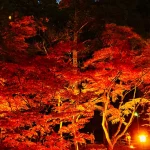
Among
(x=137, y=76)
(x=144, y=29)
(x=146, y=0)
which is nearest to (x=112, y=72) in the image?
(x=137, y=76)

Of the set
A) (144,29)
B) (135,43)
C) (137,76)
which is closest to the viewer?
(137,76)

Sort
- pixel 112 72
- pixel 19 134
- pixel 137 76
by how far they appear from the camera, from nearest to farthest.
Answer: pixel 19 134 < pixel 112 72 < pixel 137 76

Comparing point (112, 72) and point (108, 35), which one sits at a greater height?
point (108, 35)

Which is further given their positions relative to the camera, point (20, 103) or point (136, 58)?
point (136, 58)

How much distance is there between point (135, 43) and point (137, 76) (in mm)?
2363

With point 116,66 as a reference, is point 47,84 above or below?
below

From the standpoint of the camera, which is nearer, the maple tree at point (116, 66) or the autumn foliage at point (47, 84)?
the autumn foliage at point (47, 84)

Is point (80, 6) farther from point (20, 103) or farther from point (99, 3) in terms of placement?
point (20, 103)

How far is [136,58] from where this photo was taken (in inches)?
495

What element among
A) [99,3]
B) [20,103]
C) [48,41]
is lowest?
[20,103]

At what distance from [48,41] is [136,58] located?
3.84 meters

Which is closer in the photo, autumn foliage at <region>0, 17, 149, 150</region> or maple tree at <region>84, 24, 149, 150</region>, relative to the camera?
autumn foliage at <region>0, 17, 149, 150</region>

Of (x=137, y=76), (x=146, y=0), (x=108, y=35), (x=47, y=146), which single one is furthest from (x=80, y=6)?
(x=146, y=0)

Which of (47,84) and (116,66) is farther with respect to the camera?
(116,66)
